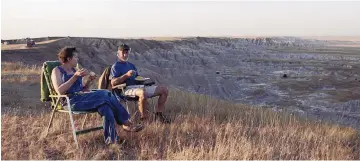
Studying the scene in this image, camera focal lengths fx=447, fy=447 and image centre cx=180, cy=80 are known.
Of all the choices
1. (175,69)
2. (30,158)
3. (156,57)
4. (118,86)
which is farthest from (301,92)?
(30,158)

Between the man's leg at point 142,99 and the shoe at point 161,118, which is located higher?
the man's leg at point 142,99

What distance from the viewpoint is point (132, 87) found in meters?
6.96

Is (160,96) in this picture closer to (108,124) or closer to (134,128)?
(134,128)

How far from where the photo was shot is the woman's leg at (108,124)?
5312mm

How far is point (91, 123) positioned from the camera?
669cm

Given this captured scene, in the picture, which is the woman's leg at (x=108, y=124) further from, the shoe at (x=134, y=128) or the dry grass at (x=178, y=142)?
the shoe at (x=134, y=128)

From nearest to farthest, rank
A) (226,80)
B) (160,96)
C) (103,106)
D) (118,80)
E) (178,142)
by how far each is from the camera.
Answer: (178,142)
(103,106)
(118,80)
(160,96)
(226,80)

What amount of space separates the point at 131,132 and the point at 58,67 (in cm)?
121

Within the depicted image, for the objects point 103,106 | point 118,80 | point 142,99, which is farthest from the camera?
point 118,80

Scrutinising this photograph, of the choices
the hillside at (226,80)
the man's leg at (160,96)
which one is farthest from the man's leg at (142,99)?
the hillside at (226,80)

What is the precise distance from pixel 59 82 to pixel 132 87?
5.61ft

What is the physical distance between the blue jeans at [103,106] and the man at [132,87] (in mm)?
1130

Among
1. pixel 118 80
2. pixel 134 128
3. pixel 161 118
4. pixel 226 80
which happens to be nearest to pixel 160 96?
pixel 161 118

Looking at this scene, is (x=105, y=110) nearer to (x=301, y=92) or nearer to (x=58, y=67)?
(x=58, y=67)
